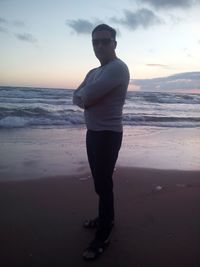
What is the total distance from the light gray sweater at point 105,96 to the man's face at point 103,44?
10 centimetres

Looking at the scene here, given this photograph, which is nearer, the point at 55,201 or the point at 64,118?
the point at 55,201

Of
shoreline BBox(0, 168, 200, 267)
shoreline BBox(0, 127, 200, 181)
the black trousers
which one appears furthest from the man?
shoreline BBox(0, 127, 200, 181)

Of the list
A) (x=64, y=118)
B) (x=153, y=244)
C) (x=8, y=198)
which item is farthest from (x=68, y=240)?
(x=64, y=118)

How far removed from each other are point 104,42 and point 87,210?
6.27 ft

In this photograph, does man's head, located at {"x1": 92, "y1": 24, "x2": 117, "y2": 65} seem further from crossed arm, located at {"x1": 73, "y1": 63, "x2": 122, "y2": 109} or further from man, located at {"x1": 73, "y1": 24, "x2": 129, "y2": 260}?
crossed arm, located at {"x1": 73, "y1": 63, "x2": 122, "y2": 109}

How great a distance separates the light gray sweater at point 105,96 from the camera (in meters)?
2.43

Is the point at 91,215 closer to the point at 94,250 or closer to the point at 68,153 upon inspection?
the point at 94,250

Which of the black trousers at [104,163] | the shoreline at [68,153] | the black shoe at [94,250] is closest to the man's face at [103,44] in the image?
the black trousers at [104,163]

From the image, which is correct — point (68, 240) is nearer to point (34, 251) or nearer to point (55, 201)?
point (34, 251)

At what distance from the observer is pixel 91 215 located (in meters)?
3.46

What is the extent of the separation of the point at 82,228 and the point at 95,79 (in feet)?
4.98

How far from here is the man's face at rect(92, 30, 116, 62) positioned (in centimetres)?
257

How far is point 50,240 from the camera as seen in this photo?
2.90 m

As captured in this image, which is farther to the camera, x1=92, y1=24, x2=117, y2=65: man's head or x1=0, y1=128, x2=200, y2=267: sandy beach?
x1=0, y1=128, x2=200, y2=267: sandy beach
